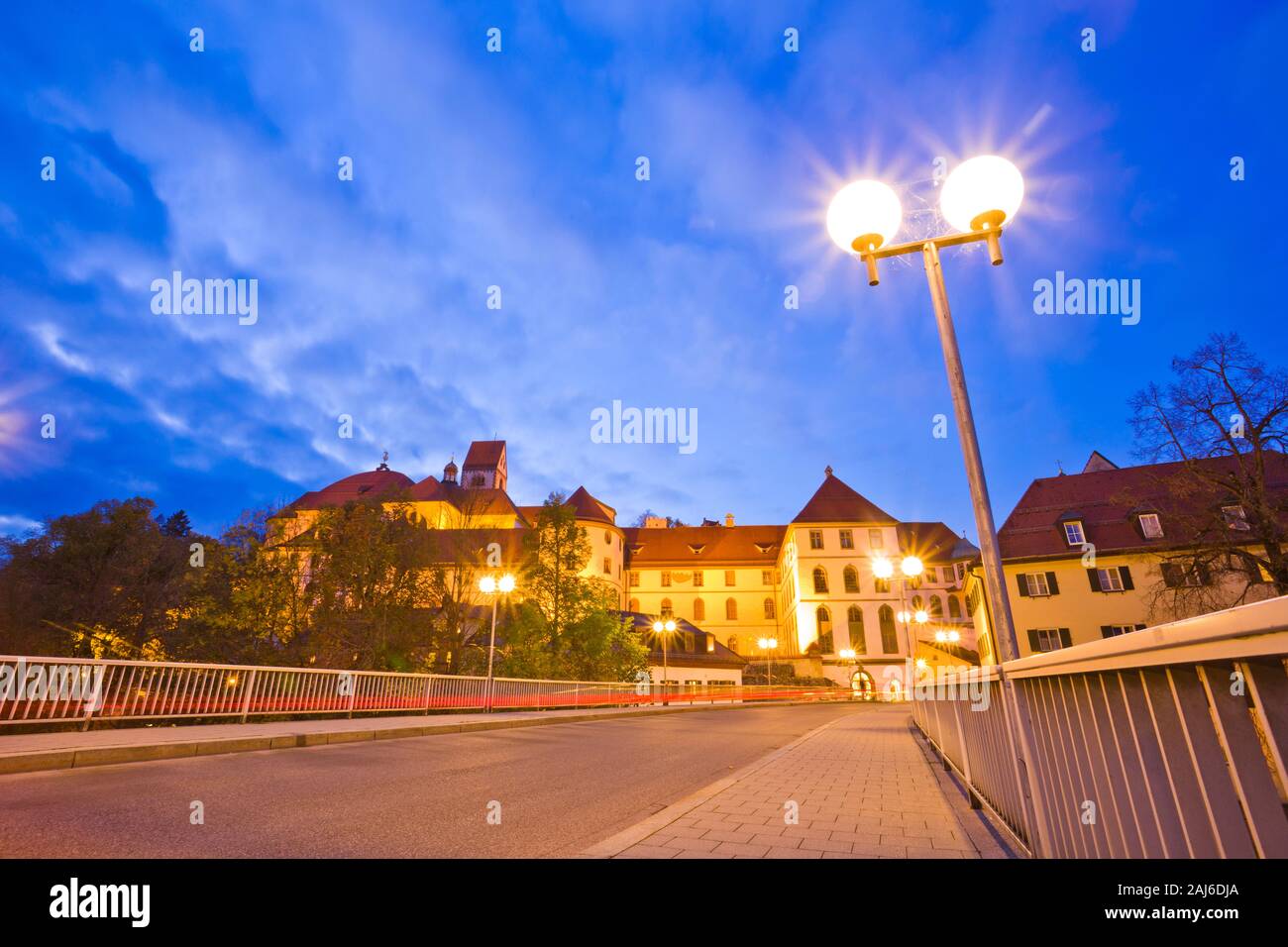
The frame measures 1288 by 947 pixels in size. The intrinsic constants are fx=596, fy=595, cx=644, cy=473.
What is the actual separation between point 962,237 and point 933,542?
237 feet

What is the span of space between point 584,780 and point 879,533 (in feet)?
192

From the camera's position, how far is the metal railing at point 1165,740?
1.31 metres

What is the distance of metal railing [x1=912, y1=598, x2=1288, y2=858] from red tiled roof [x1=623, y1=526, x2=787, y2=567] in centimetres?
6686

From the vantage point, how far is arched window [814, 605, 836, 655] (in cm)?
5644

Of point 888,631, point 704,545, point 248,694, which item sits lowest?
point 248,694

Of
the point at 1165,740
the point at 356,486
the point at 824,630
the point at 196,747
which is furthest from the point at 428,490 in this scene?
the point at 1165,740

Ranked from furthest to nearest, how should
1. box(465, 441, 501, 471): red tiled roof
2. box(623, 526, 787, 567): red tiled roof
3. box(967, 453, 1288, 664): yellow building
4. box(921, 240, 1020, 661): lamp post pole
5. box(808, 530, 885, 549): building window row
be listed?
box(465, 441, 501, 471): red tiled roof → box(623, 526, 787, 567): red tiled roof → box(808, 530, 885, 549): building window row → box(967, 453, 1288, 664): yellow building → box(921, 240, 1020, 661): lamp post pole

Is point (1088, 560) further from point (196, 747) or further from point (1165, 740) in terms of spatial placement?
point (196, 747)

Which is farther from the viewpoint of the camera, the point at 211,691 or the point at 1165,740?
the point at 211,691

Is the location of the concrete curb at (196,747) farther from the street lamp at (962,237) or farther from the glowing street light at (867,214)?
the glowing street light at (867,214)

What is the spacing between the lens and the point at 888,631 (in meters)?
56.6

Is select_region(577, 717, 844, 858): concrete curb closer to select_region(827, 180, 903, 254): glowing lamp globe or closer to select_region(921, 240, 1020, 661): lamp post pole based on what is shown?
select_region(921, 240, 1020, 661): lamp post pole

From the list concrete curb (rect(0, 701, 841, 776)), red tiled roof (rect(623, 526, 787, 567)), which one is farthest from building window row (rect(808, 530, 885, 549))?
concrete curb (rect(0, 701, 841, 776))
